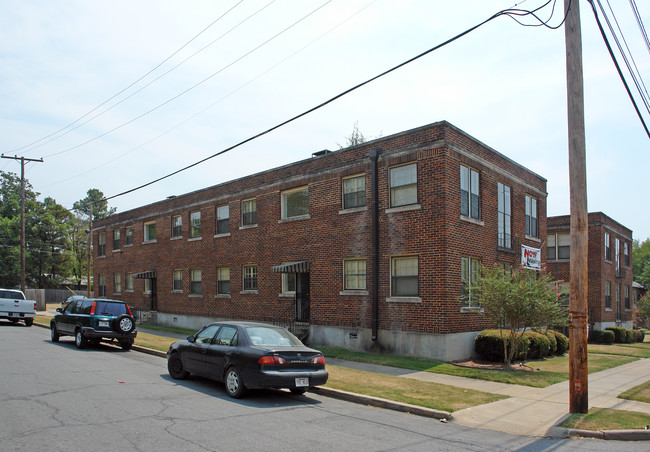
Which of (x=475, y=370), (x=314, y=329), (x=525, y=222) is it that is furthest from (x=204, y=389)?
(x=525, y=222)

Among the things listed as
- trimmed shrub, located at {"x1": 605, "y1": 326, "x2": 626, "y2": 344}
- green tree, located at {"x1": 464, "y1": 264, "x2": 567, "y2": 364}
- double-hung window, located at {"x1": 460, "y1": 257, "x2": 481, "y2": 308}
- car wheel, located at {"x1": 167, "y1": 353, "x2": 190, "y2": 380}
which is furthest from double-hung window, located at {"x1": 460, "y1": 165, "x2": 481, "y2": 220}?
trimmed shrub, located at {"x1": 605, "y1": 326, "x2": 626, "y2": 344}

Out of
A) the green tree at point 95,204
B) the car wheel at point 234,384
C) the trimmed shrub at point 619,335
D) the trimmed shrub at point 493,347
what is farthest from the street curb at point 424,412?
the green tree at point 95,204

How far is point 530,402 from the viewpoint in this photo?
10.2 m

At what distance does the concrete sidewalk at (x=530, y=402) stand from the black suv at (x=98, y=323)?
7279mm

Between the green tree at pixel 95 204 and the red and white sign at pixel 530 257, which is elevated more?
the green tree at pixel 95 204

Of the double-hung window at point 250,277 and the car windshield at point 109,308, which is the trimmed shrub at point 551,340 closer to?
the double-hung window at point 250,277

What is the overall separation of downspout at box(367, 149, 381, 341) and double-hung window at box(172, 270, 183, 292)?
47.2 ft

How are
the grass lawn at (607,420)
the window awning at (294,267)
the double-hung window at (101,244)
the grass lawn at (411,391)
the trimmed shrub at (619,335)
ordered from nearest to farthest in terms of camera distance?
the grass lawn at (607,420)
the grass lawn at (411,391)
the window awning at (294,267)
the trimmed shrub at (619,335)
the double-hung window at (101,244)

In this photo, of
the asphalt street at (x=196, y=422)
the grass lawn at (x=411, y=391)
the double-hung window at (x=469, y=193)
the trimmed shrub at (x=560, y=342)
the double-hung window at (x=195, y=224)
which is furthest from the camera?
the double-hung window at (x=195, y=224)

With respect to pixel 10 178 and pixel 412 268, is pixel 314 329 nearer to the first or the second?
pixel 412 268

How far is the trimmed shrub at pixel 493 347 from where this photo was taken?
15961 mm

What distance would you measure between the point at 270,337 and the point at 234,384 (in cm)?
114

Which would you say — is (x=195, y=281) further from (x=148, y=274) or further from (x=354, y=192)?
(x=354, y=192)

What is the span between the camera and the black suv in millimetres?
16984
